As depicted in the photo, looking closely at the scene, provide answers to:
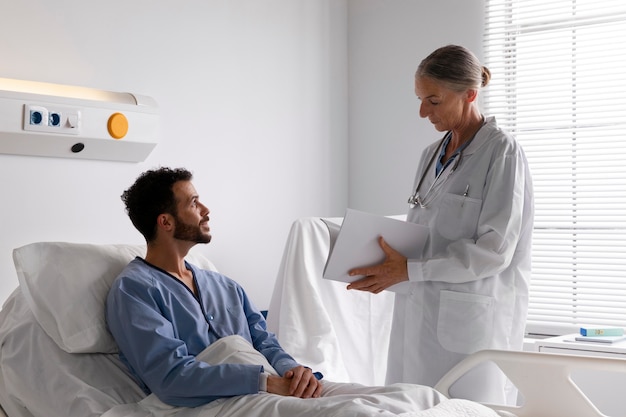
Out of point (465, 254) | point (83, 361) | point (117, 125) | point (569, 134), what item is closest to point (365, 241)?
point (465, 254)

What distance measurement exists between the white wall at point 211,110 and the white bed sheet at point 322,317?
0.31 m

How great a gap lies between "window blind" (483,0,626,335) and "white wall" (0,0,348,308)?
794mm

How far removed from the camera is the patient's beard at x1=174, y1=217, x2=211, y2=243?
2.17 metres

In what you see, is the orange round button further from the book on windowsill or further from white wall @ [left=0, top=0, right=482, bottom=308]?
the book on windowsill

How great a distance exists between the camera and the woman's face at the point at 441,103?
6.93ft

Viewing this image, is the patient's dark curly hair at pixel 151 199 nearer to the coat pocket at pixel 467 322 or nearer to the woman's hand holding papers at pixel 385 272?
the woman's hand holding papers at pixel 385 272

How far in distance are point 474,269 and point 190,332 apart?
75 cm

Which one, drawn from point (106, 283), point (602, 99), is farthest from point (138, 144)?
point (602, 99)

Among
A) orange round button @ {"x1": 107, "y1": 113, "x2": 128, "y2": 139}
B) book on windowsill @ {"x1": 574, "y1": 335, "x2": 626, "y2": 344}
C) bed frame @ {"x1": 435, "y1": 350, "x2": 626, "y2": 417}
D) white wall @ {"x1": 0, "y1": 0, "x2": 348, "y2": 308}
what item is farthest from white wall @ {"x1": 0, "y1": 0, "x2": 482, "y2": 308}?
bed frame @ {"x1": 435, "y1": 350, "x2": 626, "y2": 417}

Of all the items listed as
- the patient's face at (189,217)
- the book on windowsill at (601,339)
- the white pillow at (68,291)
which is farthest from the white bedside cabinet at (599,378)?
the white pillow at (68,291)

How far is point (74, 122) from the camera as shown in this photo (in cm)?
230

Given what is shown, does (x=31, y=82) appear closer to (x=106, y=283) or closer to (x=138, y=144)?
(x=138, y=144)

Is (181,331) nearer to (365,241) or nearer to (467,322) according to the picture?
(365,241)

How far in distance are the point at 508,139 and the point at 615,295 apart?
1.46 metres
